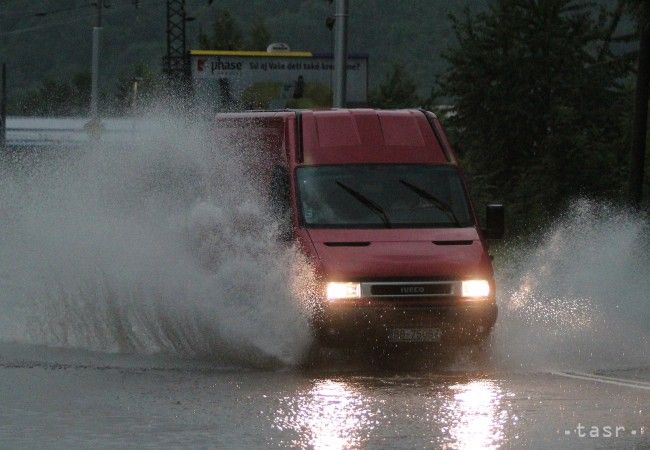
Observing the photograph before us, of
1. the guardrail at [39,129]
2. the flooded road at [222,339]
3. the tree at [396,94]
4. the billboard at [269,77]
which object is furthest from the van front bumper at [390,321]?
the tree at [396,94]

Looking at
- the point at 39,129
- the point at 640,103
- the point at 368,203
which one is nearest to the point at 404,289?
the point at 368,203

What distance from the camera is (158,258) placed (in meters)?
18.5

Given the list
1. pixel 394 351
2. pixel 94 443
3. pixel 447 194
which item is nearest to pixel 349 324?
pixel 394 351

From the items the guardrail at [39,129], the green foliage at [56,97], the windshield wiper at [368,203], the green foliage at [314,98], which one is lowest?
the green foliage at [56,97]

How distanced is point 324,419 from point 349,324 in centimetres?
356

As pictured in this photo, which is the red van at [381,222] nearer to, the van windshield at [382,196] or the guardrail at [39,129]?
the van windshield at [382,196]

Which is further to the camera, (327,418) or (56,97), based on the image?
(56,97)

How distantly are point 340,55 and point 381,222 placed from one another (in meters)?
12.8

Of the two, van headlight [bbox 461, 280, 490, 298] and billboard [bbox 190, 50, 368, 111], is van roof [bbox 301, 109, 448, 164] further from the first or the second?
billboard [bbox 190, 50, 368, 111]

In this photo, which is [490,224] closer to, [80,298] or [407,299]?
[407,299]

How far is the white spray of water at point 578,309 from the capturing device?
16.8 meters

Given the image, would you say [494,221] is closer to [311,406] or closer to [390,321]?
[390,321]

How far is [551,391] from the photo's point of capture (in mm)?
13672

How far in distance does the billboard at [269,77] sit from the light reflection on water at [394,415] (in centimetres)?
5493
